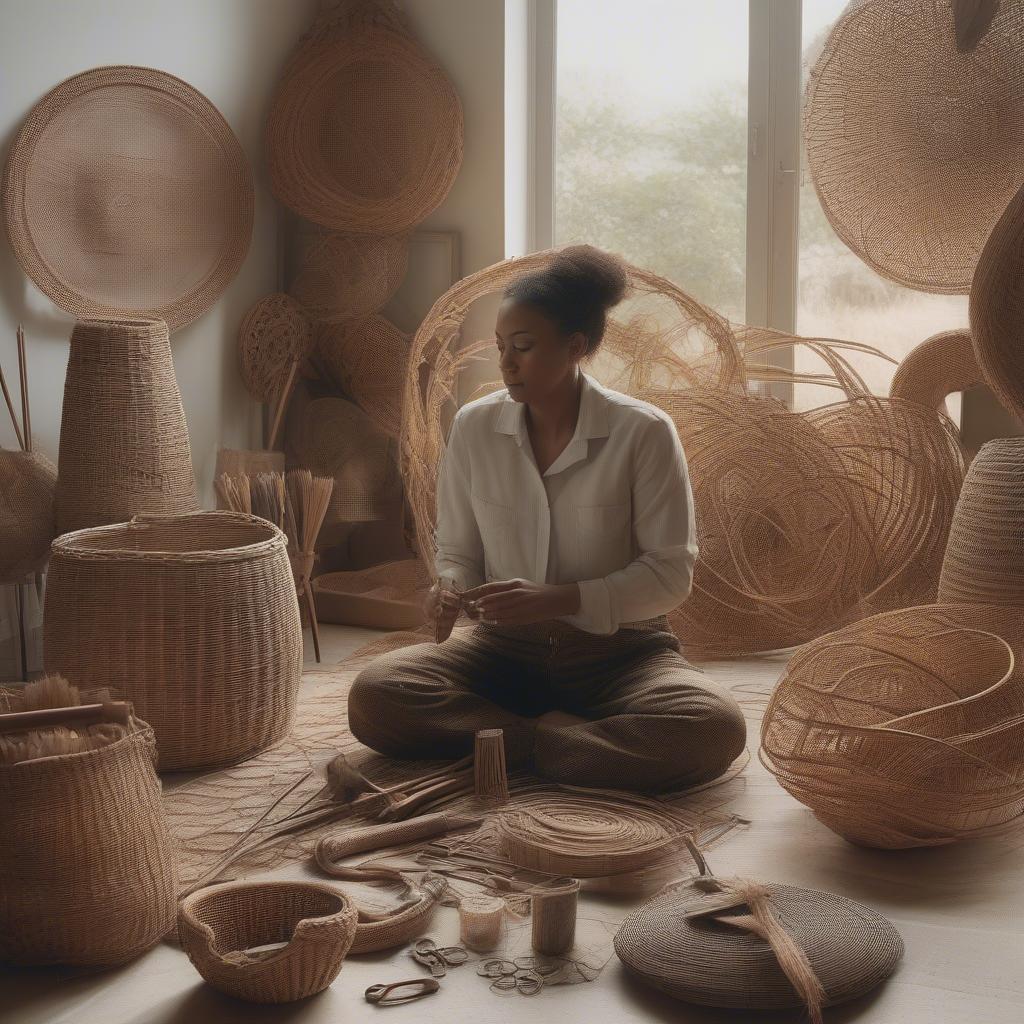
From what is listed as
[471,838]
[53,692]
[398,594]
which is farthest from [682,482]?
[398,594]

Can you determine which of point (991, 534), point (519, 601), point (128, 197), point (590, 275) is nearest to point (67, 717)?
point (519, 601)

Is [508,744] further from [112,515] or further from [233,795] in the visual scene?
[112,515]

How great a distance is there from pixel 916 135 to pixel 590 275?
1.49 m

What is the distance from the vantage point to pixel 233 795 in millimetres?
2652

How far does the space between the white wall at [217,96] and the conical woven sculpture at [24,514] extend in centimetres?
17

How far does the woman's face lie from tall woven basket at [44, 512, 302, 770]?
616 millimetres

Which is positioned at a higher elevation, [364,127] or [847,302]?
[364,127]

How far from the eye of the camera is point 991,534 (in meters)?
2.90

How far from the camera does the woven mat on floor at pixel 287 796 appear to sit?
2385 millimetres

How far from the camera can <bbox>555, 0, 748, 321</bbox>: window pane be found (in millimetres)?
4387

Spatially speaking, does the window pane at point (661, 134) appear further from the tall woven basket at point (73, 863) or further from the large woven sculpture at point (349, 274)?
the tall woven basket at point (73, 863)

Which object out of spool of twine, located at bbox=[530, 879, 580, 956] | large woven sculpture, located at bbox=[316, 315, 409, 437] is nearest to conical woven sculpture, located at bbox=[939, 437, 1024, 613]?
spool of twine, located at bbox=[530, 879, 580, 956]

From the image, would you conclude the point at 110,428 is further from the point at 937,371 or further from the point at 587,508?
the point at 937,371

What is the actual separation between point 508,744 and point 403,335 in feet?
6.31
